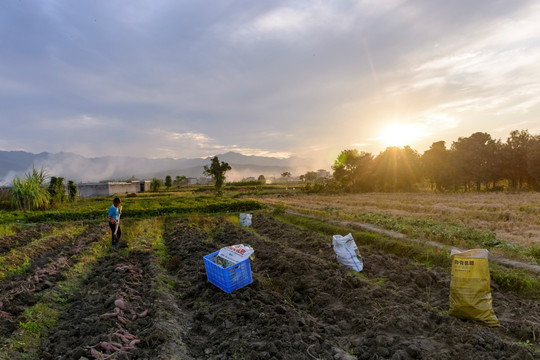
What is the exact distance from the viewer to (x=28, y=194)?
21.7m

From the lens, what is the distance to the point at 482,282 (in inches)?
→ 181

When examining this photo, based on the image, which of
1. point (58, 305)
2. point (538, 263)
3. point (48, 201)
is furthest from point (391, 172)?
point (58, 305)

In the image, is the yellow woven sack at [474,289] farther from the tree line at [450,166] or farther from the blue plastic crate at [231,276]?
the tree line at [450,166]

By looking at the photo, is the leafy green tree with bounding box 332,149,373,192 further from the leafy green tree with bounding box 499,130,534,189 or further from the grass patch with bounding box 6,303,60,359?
the grass patch with bounding box 6,303,60,359

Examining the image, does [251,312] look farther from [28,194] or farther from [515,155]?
[515,155]

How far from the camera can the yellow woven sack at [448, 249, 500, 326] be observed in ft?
15.0

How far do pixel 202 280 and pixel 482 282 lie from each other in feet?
18.5

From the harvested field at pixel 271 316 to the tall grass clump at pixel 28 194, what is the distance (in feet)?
58.5

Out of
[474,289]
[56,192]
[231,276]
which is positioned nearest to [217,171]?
[56,192]

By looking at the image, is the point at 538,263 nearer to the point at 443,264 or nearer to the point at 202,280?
the point at 443,264

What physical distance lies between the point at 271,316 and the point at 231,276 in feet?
4.38

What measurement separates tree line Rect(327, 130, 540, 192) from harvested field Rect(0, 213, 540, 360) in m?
41.0

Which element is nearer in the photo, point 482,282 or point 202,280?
point 482,282

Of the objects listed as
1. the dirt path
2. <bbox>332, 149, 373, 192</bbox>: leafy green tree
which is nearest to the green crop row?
the dirt path
